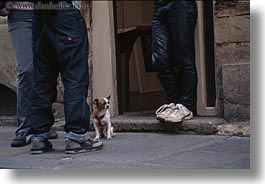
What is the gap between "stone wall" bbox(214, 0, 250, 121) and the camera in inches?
155

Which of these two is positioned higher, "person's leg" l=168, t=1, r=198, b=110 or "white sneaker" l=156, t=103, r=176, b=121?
"person's leg" l=168, t=1, r=198, b=110

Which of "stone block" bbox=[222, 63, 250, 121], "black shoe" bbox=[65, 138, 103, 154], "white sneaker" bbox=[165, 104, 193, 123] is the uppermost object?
"stone block" bbox=[222, 63, 250, 121]

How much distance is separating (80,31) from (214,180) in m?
1.20

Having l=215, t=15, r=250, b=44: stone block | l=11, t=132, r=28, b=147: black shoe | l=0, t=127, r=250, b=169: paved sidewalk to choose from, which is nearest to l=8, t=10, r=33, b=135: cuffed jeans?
l=11, t=132, r=28, b=147: black shoe

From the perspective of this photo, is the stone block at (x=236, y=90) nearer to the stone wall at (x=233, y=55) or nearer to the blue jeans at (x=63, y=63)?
the stone wall at (x=233, y=55)

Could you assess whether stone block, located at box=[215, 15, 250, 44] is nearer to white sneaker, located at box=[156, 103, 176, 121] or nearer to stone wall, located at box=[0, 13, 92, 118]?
white sneaker, located at box=[156, 103, 176, 121]

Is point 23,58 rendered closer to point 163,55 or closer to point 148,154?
point 163,55

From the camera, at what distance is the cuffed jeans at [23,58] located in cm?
383

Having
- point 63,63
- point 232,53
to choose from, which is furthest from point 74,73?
point 232,53

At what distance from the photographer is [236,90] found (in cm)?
399

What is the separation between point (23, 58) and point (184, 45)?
3.83 feet

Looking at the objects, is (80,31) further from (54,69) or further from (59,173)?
(59,173)

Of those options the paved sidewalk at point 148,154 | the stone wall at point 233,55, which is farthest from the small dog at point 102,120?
the stone wall at point 233,55

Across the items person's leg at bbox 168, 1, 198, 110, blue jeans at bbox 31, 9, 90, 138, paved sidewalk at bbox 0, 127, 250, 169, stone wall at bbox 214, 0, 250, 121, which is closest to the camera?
paved sidewalk at bbox 0, 127, 250, 169
